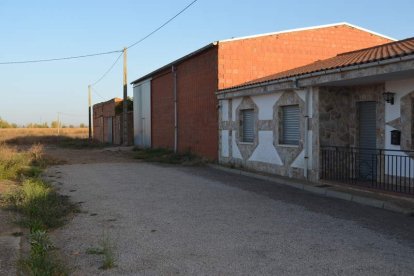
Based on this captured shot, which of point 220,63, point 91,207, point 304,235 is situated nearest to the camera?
point 304,235

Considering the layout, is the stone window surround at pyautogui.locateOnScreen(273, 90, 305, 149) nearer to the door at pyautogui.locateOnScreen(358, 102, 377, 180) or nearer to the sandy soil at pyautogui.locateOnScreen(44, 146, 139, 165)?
the door at pyautogui.locateOnScreen(358, 102, 377, 180)

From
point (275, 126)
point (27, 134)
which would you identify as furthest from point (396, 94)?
point (27, 134)

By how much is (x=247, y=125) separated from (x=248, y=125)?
8cm

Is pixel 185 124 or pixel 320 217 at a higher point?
pixel 185 124

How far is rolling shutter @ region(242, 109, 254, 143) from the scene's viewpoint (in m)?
17.9

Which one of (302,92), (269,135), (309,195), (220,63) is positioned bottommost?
(309,195)

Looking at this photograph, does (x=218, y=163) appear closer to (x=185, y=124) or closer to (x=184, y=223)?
(x=185, y=124)

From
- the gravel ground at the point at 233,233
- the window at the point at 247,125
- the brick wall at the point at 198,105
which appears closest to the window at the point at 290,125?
the window at the point at 247,125

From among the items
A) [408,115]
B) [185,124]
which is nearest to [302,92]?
[408,115]

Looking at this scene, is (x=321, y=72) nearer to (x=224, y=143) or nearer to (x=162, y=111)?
(x=224, y=143)

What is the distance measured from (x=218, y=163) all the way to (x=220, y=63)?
4.27 metres

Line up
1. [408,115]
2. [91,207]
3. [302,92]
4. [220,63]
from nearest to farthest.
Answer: [91,207]
[408,115]
[302,92]
[220,63]

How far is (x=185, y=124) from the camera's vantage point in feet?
80.1

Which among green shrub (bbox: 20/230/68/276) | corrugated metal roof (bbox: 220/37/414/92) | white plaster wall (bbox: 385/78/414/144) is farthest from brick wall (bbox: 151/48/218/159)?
green shrub (bbox: 20/230/68/276)
